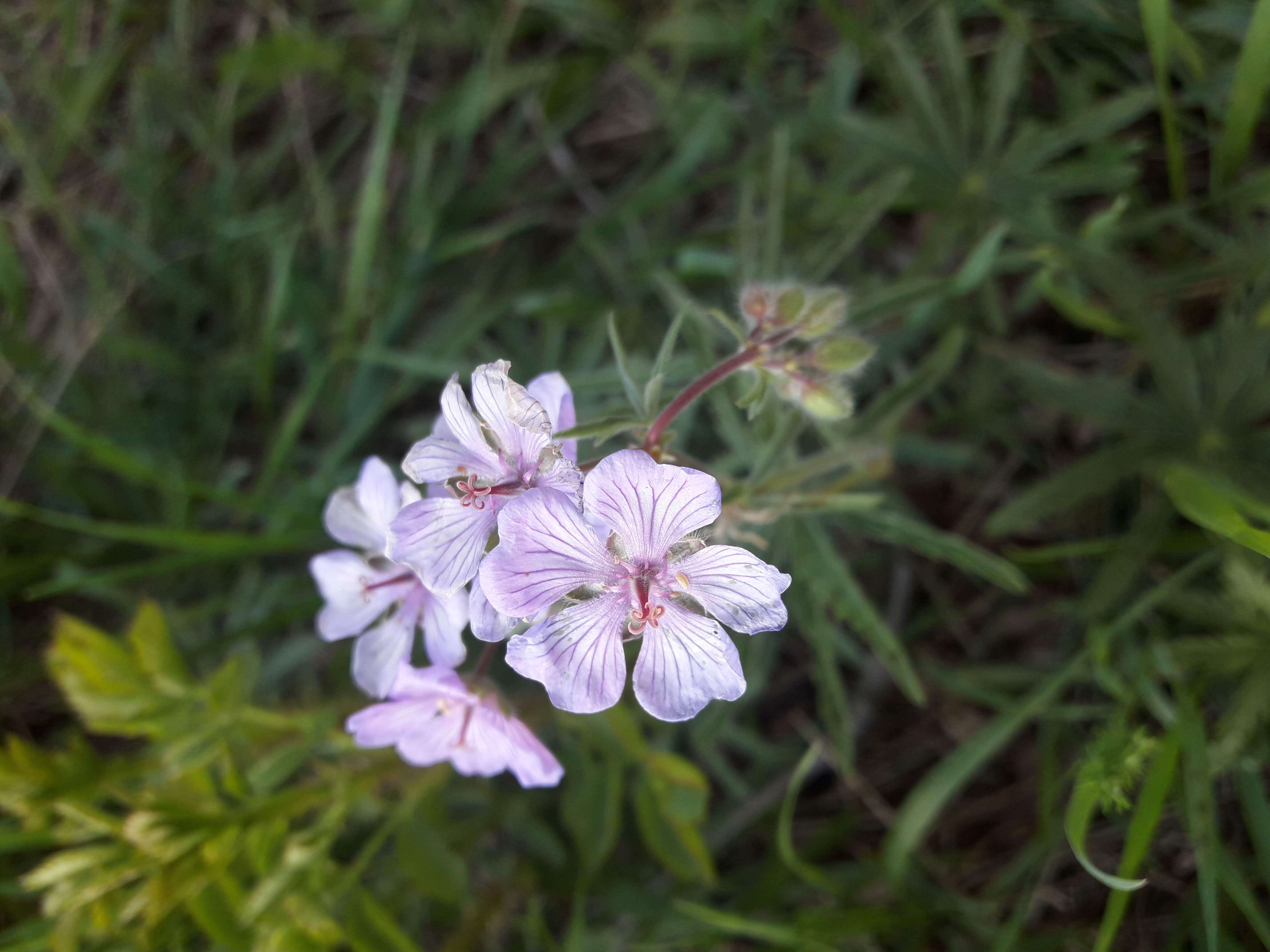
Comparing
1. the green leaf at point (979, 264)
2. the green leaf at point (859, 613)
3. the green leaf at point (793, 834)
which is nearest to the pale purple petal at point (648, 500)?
the green leaf at point (859, 613)

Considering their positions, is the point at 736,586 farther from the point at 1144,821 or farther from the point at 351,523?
the point at 1144,821

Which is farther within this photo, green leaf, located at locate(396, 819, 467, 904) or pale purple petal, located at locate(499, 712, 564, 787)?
green leaf, located at locate(396, 819, 467, 904)

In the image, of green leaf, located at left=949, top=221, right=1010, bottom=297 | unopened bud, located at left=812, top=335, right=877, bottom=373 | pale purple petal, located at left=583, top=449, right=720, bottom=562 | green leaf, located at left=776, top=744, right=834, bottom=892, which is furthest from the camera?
green leaf, located at left=949, top=221, right=1010, bottom=297

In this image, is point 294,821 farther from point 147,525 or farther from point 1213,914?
point 1213,914

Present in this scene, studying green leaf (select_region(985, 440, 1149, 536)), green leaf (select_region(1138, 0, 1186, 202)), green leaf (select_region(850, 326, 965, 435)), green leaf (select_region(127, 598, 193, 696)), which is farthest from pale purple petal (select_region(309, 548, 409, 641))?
green leaf (select_region(1138, 0, 1186, 202))

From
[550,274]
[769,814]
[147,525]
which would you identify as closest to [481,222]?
[550,274]

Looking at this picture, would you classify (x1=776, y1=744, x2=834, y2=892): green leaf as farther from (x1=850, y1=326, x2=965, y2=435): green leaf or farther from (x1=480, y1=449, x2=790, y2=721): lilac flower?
(x1=850, y1=326, x2=965, y2=435): green leaf
